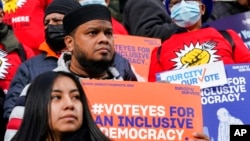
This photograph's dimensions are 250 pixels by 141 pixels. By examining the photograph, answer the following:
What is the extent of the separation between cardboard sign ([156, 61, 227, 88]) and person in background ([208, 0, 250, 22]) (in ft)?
9.98

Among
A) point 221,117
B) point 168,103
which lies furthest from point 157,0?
point 168,103

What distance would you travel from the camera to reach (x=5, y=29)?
337 inches

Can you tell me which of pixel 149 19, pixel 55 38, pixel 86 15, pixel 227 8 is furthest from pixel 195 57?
pixel 227 8

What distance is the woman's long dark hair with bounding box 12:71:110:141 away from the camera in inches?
215

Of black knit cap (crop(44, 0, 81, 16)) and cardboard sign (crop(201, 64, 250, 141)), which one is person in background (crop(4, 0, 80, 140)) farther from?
cardboard sign (crop(201, 64, 250, 141))

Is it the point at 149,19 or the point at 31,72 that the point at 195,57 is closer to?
the point at 31,72

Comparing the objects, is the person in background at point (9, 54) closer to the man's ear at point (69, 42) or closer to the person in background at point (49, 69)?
the person in background at point (49, 69)

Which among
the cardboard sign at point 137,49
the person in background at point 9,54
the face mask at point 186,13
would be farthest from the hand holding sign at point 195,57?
the person in background at point 9,54

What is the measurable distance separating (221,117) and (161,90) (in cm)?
88

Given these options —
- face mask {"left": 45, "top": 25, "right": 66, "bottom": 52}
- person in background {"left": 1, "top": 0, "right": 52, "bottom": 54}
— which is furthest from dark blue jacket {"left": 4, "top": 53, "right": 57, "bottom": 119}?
person in background {"left": 1, "top": 0, "right": 52, "bottom": 54}

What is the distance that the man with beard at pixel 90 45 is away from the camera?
6797mm

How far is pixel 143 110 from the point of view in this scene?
645cm

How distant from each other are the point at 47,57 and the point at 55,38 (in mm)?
185

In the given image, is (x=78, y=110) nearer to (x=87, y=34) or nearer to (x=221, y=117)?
(x=87, y=34)
